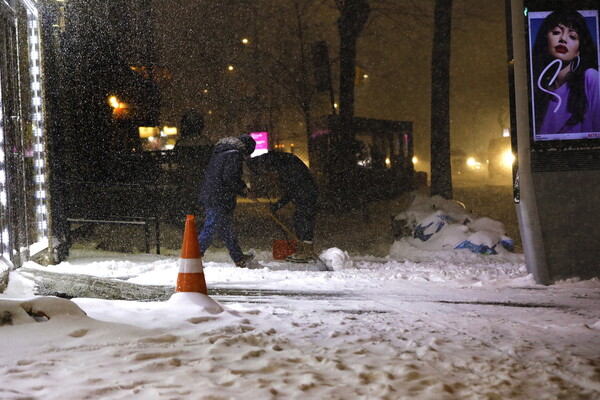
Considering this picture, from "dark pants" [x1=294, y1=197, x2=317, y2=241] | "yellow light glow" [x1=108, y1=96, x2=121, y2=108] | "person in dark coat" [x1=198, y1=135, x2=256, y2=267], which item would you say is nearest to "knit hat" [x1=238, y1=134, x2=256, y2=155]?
"person in dark coat" [x1=198, y1=135, x2=256, y2=267]

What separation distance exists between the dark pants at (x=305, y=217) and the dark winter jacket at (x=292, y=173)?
1.3 inches

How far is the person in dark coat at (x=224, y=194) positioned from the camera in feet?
28.7

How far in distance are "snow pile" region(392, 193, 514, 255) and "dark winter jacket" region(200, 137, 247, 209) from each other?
3.85m

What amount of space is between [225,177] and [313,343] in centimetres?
463

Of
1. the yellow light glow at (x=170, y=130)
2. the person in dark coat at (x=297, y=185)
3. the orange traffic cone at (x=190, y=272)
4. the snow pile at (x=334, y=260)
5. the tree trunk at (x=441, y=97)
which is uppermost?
the yellow light glow at (x=170, y=130)

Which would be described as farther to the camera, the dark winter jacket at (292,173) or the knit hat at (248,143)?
the dark winter jacket at (292,173)

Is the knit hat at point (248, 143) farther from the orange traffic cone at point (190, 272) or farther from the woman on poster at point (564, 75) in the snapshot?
the woman on poster at point (564, 75)

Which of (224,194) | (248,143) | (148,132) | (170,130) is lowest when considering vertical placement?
(224,194)

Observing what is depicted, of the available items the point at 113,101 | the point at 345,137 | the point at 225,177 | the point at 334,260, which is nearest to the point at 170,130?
the point at 113,101

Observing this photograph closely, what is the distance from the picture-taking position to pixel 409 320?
17.9 ft

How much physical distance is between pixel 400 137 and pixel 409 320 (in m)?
25.1

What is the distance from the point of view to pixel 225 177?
28.8 feet

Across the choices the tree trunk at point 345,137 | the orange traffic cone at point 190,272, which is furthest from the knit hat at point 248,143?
the tree trunk at point 345,137

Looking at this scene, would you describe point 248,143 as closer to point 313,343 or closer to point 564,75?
point 564,75
